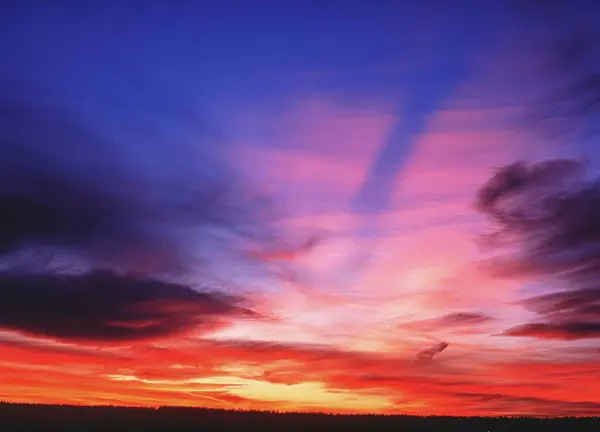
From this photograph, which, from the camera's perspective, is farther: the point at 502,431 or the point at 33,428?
the point at 502,431

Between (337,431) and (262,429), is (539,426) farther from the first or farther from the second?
(262,429)

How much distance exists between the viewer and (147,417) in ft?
279

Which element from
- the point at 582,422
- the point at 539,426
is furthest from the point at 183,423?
the point at 582,422

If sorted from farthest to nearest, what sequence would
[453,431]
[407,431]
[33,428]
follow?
[453,431], [407,431], [33,428]

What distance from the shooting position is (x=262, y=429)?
7081 centimetres

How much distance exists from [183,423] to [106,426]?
1350cm

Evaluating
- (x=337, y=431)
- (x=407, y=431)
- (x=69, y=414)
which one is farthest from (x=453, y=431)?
(x=69, y=414)

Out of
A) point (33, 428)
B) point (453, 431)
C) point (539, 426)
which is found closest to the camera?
point (33, 428)

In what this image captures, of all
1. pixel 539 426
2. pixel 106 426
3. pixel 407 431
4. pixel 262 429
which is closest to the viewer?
pixel 106 426

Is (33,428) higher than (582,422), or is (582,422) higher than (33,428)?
(582,422)

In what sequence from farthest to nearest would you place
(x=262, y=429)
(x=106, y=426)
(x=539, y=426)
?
(x=539, y=426) < (x=262, y=429) < (x=106, y=426)

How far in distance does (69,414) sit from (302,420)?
32.6m

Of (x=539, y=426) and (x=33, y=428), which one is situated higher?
(x=539, y=426)

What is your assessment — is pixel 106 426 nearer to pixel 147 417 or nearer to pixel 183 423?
pixel 183 423
